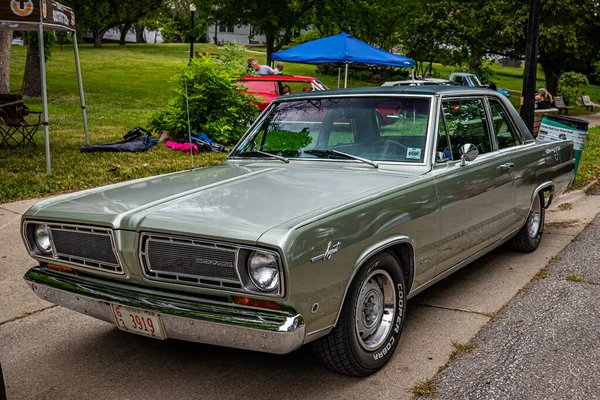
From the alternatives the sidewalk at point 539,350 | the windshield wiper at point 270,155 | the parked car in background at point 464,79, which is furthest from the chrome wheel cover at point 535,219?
the parked car in background at point 464,79

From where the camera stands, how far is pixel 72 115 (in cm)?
1725

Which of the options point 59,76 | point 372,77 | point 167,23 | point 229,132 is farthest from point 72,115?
point 167,23

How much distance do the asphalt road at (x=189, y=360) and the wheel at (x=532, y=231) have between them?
2.77 feet

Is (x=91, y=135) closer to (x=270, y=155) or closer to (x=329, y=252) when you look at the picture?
(x=270, y=155)

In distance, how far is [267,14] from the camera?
24.5 meters

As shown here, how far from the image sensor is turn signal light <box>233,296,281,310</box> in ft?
10.2

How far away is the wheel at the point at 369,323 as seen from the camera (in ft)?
11.2

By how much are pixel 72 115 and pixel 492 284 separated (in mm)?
14483

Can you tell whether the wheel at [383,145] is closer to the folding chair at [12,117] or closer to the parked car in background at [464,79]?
the folding chair at [12,117]

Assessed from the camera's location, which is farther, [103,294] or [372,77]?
[372,77]

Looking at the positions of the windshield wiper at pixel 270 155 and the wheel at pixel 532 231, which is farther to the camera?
the wheel at pixel 532 231

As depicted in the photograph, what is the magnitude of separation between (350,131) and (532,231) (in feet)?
8.49

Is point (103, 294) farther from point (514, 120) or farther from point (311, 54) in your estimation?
point (311, 54)

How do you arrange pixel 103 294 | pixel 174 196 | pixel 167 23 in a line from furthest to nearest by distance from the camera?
pixel 167 23, pixel 174 196, pixel 103 294
